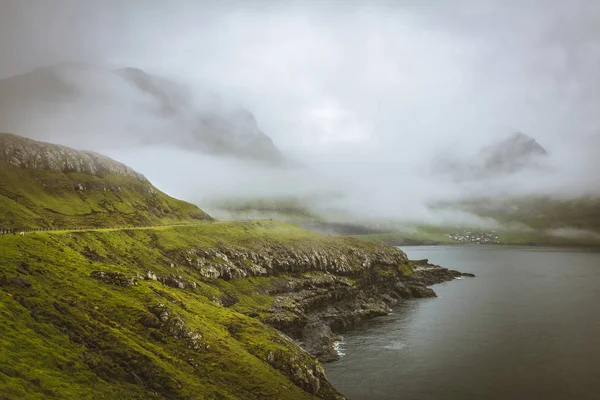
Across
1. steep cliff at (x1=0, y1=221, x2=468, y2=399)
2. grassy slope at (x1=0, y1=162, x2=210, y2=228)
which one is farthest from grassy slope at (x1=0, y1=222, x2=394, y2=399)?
grassy slope at (x1=0, y1=162, x2=210, y2=228)

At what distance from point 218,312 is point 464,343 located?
3160 inches

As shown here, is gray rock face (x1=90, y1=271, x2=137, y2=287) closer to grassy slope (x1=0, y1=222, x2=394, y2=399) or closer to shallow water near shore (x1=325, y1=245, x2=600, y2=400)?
grassy slope (x1=0, y1=222, x2=394, y2=399)

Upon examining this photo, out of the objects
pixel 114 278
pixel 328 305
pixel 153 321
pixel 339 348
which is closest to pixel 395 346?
pixel 339 348

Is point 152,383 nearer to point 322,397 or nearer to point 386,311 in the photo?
point 322,397

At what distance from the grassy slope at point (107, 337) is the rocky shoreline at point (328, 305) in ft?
77.8

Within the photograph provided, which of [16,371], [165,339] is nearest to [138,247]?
[165,339]

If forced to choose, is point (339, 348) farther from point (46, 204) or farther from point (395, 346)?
point (46, 204)

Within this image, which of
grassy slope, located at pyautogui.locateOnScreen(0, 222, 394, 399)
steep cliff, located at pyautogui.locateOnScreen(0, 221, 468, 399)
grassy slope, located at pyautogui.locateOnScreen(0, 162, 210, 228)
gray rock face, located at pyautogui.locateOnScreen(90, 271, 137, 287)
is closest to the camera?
grassy slope, located at pyautogui.locateOnScreen(0, 222, 394, 399)

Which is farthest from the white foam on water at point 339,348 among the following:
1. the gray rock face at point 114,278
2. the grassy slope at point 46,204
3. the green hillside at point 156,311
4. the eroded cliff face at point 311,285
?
the grassy slope at point 46,204

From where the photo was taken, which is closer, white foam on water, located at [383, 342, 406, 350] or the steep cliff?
the steep cliff

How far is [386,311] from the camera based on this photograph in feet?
522

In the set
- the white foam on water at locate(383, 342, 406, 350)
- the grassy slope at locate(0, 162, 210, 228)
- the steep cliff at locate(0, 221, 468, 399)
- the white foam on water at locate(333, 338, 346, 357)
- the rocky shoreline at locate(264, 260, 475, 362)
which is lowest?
the white foam on water at locate(333, 338, 346, 357)

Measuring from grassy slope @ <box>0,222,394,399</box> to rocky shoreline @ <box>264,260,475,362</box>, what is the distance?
23.7m

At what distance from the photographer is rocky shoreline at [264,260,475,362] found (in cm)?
11356
